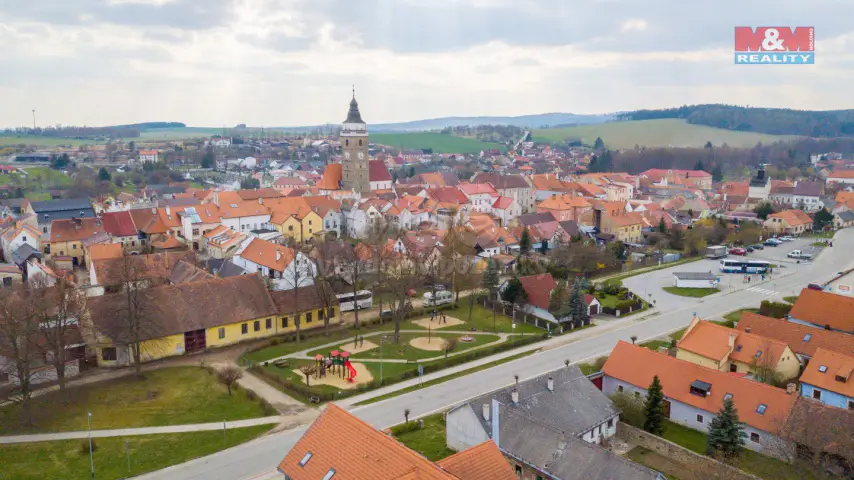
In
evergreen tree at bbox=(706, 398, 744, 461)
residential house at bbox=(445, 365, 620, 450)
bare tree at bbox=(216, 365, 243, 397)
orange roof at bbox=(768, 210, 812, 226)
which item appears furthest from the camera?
orange roof at bbox=(768, 210, 812, 226)

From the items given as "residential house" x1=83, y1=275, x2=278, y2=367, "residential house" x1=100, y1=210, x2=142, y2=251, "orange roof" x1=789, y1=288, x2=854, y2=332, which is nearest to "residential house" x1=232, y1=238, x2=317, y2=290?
"residential house" x1=83, y1=275, x2=278, y2=367

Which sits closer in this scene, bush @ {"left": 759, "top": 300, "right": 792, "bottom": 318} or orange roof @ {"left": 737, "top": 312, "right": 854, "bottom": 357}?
orange roof @ {"left": 737, "top": 312, "right": 854, "bottom": 357}

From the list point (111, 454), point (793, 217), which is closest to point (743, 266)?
point (793, 217)

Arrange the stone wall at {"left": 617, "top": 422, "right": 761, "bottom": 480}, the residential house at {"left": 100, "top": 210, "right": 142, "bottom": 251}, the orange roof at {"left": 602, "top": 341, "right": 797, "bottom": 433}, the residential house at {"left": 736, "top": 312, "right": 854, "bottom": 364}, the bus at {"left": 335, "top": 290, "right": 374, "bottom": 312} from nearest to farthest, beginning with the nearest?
the stone wall at {"left": 617, "top": 422, "right": 761, "bottom": 480}, the orange roof at {"left": 602, "top": 341, "right": 797, "bottom": 433}, the residential house at {"left": 736, "top": 312, "right": 854, "bottom": 364}, the bus at {"left": 335, "top": 290, "right": 374, "bottom": 312}, the residential house at {"left": 100, "top": 210, "right": 142, "bottom": 251}

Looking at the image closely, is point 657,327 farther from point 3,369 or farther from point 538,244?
point 3,369

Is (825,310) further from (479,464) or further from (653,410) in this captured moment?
(479,464)

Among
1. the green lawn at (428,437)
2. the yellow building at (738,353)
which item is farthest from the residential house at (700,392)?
the green lawn at (428,437)

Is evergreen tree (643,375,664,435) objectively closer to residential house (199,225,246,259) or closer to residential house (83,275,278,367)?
residential house (83,275,278,367)
